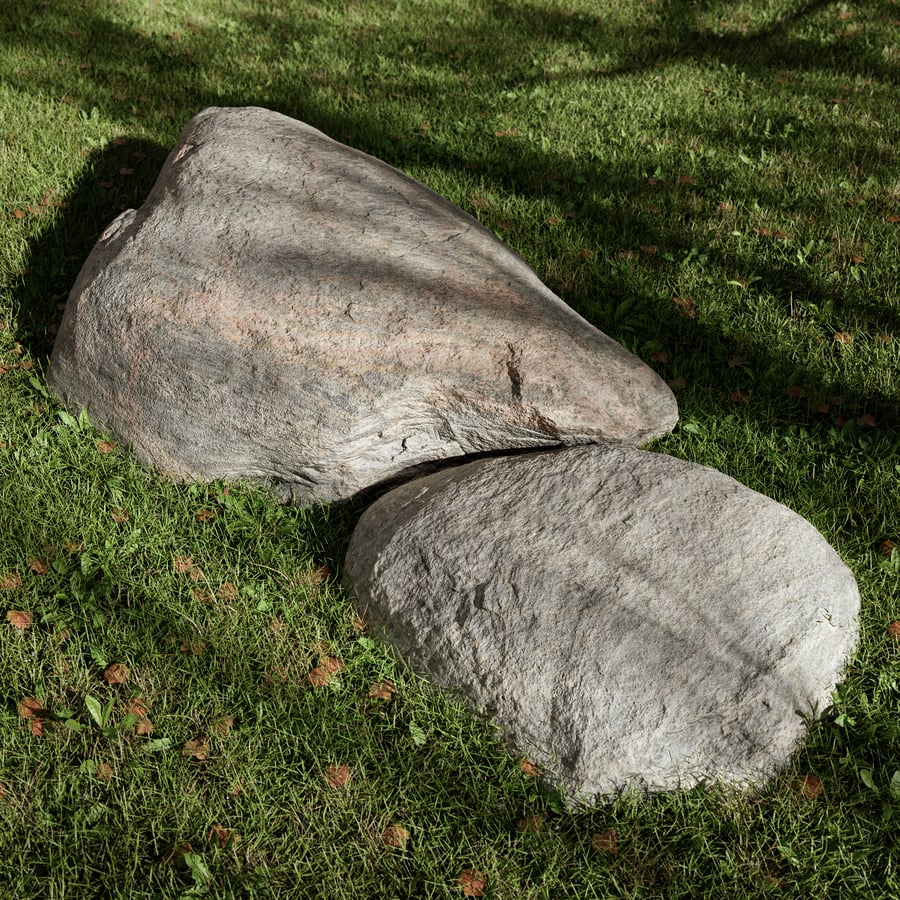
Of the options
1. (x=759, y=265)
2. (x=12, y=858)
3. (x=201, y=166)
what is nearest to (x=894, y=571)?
(x=759, y=265)

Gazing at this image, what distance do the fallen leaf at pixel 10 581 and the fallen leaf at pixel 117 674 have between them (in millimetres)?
538

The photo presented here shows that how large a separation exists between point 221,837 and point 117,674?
0.70 meters

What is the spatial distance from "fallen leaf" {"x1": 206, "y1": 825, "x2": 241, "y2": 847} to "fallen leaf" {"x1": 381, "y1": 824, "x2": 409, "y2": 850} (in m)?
0.42

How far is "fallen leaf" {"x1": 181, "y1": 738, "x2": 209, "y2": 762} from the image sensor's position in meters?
2.69

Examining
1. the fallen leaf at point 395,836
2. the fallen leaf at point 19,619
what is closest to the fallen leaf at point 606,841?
the fallen leaf at point 395,836

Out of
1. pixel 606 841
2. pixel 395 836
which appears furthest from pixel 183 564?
pixel 606 841

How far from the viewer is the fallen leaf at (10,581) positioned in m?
3.14

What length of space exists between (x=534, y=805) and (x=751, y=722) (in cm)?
69

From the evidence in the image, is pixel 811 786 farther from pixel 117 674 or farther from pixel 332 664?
pixel 117 674

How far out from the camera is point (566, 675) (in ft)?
8.52

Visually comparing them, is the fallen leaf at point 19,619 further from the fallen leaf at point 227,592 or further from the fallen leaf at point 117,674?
the fallen leaf at point 227,592

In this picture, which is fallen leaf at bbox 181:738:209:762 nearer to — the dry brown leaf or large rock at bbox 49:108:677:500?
the dry brown leaf

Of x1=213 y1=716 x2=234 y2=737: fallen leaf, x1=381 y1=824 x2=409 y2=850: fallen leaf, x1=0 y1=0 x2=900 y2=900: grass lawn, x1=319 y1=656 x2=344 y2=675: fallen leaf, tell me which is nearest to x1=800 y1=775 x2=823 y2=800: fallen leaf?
x1=0 y1=0 x2=900 y2=900: grass lawn

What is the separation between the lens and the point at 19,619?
9.93 ft
